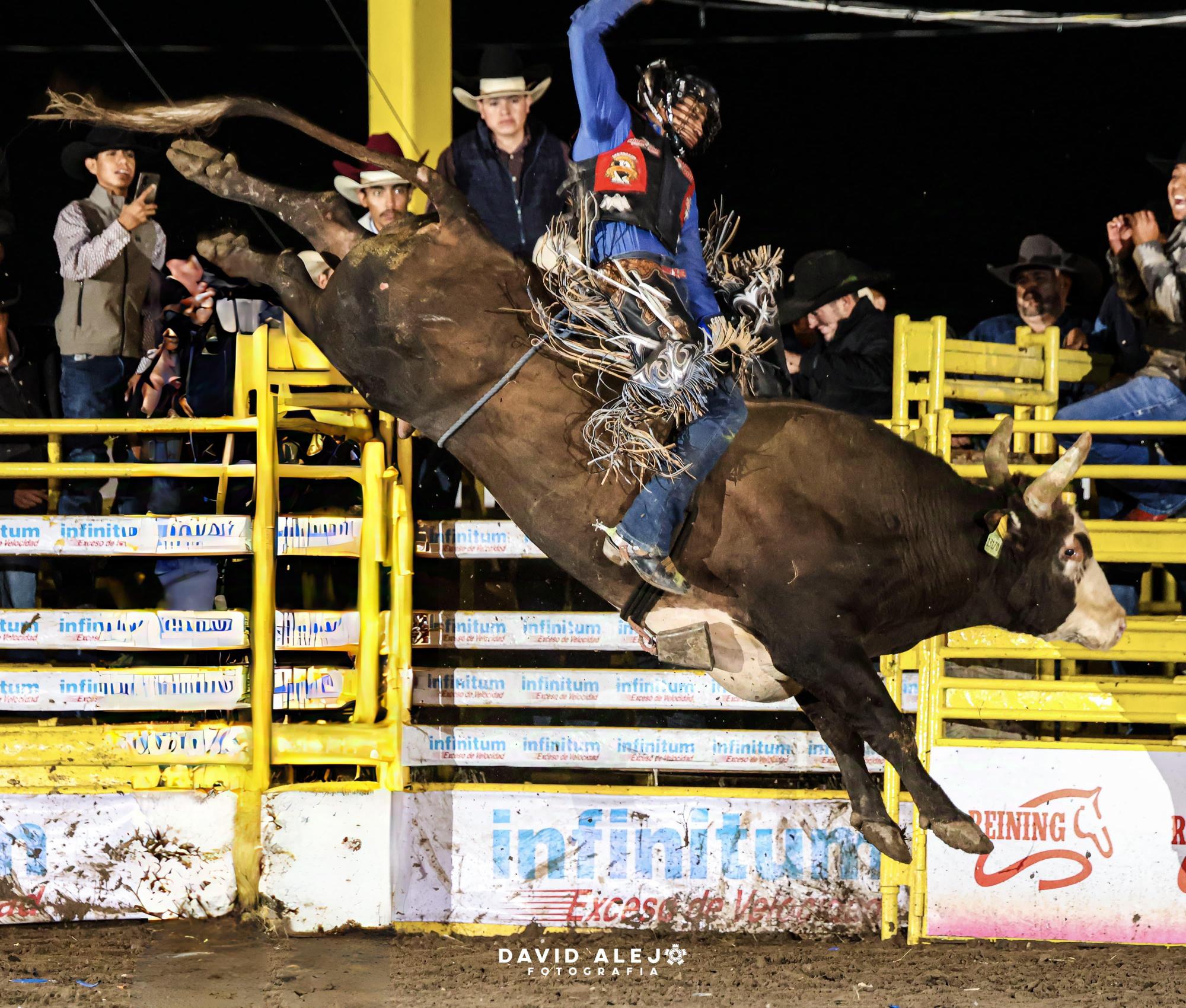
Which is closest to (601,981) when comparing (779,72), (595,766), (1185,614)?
(595,766)

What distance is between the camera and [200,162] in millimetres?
4934

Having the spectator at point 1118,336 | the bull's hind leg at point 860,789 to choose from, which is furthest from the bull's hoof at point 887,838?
the spectator at point 1118,336

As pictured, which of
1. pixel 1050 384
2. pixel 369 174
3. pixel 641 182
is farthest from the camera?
pixel 369 174

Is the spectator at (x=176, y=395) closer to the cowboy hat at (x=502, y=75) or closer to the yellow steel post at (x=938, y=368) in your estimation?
the cowboy hat at (x=502, y=75)

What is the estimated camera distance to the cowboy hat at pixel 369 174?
250 inches

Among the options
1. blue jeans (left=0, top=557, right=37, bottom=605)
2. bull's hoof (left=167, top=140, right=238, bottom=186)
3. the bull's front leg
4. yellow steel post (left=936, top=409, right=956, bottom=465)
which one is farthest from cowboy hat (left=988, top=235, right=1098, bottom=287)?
blue jeans (left=0, top=557, right=37, bottom=605)

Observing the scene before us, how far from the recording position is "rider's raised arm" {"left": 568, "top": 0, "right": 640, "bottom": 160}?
13.8 feet

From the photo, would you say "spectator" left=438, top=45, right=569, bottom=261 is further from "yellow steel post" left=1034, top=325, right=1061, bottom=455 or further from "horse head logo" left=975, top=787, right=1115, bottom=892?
"horse head logo" left=975, top=787, right=1115, bottom=892

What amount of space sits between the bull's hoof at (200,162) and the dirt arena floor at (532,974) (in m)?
3.22

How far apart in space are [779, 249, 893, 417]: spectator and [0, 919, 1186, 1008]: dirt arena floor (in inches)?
104

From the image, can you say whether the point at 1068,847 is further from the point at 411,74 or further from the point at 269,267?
the point at 411,74

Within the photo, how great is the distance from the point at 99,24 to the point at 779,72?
571cm

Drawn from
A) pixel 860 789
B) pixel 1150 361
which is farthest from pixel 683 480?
pixel 1150 361

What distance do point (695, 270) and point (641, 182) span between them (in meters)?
0.60
